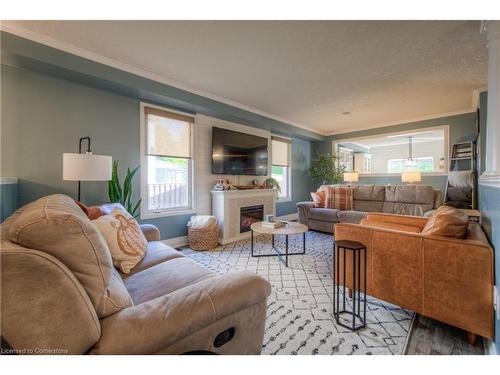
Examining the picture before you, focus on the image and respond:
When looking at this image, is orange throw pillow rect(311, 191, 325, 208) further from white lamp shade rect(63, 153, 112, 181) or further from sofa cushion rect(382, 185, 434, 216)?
white lamp shade rect(63, 153, 112, 181)

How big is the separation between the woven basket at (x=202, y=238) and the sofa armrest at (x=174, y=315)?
2.44 metres

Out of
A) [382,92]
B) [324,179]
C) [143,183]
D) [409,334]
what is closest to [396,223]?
[409,334]

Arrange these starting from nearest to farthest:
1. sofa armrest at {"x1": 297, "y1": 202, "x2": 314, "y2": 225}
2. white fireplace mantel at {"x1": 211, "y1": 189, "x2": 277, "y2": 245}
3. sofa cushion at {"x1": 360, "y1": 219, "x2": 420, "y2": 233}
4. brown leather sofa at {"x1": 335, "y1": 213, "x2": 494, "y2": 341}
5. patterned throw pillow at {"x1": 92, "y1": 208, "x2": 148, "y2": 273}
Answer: brown leather sofa at {"x1": 335, "y1": 213, "x2": 494, "y2": 341} < patterned throw pillow at {"x1": 92, "y1": 208, "x2": 148, "y2": 273} < sofa cushion at {"x1": 360, "y1": 219, "x2": 420, "y2": 233} < white fireplace mantel at {"x1": 211, "y1": 189, "x2": 277, "y2": 245} < sofa armrest at {"x1": 297, "y1": 202, "x2": 314, "y2": 225}

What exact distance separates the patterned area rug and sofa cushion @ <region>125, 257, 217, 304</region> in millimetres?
674

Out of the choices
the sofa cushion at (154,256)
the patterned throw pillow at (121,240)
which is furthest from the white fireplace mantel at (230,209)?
the patterned throw pillow at (121,240)

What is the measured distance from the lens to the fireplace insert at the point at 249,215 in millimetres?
4086

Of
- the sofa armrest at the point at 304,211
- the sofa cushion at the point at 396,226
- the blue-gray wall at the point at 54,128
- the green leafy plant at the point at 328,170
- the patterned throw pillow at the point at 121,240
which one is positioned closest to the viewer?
the patterned throw pillow at the point at 121,240

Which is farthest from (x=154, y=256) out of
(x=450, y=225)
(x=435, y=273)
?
(x=450, y=225)

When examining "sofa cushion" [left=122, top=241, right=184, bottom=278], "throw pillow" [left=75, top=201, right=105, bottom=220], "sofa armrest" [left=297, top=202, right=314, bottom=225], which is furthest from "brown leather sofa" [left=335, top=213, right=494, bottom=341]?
"sofa armrest" [left=297, top=202, right=314, bottom=225]

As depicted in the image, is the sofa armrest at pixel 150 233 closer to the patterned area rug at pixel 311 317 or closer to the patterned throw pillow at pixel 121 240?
the patterned throw pillow at pixel 121 240

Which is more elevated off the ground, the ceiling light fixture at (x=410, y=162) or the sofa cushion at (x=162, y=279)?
the ceiling light fixture at (x=410, y=162)

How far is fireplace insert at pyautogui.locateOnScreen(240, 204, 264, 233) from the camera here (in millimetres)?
4086

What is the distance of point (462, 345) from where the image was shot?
1.39m

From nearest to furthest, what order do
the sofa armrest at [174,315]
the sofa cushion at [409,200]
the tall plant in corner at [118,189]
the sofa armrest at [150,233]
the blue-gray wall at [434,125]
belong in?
the sofa armrest at [174,315]
the sofa armrest at [150,233]
the tall plant in corner at [118,189]
the sofa cushion at [409,200]
the blue-gray wall at [434,125]
